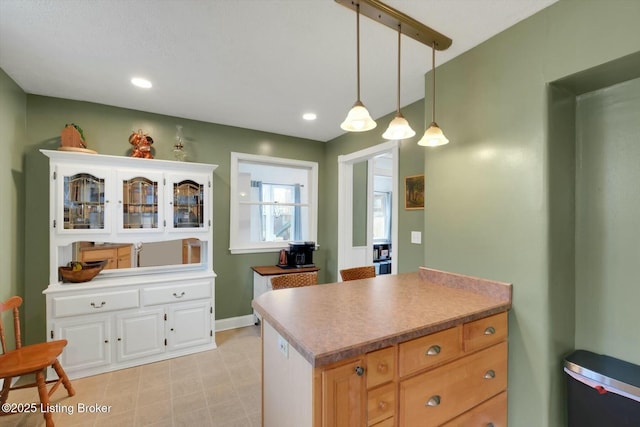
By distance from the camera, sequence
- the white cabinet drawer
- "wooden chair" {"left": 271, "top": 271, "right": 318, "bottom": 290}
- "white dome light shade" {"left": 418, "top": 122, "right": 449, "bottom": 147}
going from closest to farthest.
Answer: "white dome light shade" {"left": 418, "top": 122, "right": 449, "bottom": 147} → "wooden chair" {"left": 271, "top": 271, "right": 318, "bottom": 290} → the white cabinet drawer

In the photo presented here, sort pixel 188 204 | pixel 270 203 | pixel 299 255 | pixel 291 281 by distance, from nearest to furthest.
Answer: pixel 291 281 → pixel 188 204 → pixel 299 255 → pixel 270 203

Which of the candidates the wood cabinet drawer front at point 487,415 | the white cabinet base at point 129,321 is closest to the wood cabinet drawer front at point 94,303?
the white cabinet base at point 129,321

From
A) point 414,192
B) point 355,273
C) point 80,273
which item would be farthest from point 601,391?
point 80,273

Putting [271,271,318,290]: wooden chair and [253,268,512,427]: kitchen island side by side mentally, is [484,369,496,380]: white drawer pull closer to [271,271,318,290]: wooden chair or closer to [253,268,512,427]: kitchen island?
[253,268,512,427]: kitchen island

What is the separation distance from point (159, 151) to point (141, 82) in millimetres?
938

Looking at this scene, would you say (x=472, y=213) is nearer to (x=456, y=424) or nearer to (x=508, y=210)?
(x=508, y=210)

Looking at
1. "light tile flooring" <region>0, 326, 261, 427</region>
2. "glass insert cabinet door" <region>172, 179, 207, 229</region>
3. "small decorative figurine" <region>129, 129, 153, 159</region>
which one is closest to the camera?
"light tile flooring" <region>0, 326, 261, 427</region>

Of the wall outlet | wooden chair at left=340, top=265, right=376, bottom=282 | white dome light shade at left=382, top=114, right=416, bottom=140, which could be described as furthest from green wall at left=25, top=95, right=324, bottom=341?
white dome light shade at left=382, top=114, right=416, bottom=140

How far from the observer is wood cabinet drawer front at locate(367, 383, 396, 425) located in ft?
3.69

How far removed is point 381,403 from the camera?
1151mm

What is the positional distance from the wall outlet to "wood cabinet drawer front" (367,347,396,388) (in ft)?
1.20

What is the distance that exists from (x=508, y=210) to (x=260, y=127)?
297cm

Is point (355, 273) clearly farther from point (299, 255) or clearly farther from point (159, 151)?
point (159, 151)

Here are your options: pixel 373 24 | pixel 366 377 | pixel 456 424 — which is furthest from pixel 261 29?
pixel 456 424
